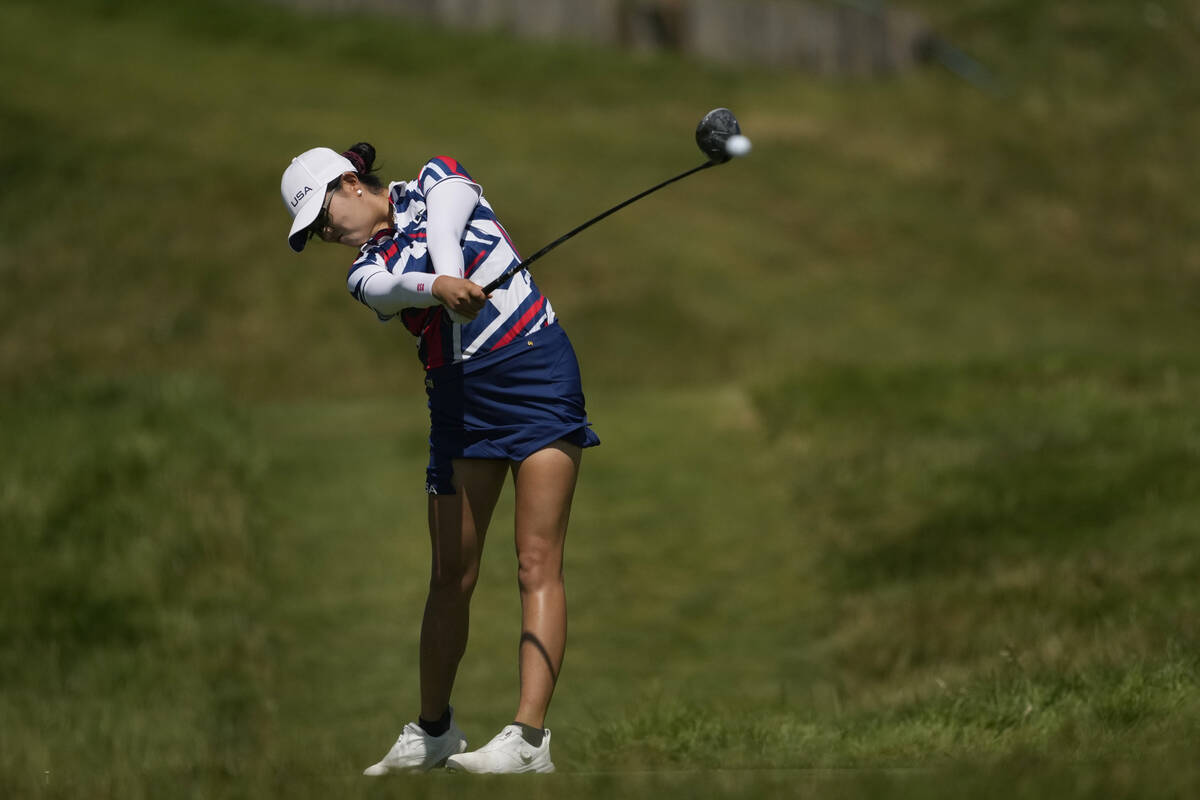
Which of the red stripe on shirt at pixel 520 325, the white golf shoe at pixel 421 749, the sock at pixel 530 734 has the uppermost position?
the red stripe on shirt at pixel 520 325

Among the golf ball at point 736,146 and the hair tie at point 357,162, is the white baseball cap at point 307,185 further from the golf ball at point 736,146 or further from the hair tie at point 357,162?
the golf ball at point 736,146

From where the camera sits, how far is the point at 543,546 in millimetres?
5641

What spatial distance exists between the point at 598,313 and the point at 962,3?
1535cm

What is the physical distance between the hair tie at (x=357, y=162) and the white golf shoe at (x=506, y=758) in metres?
2.08

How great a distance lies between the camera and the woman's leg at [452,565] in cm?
577

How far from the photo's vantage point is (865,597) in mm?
10031

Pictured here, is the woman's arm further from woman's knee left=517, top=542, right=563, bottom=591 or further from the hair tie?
woman's knee left=517, top=542, right=563, bottom=591

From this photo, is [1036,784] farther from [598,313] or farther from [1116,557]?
[598,313]

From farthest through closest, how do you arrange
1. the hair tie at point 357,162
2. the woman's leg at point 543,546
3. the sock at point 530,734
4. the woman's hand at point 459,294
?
the hair tie at point 357,162, the woman's leg at point 543,546, the sock at point 530,734, the woman's hand at point 459,294

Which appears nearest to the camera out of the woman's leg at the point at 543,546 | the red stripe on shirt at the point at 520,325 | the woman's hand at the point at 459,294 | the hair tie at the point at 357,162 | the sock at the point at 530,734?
the woman's hand at the point at 459,294

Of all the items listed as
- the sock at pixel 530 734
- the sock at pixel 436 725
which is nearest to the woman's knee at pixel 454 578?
the sock at pixel 436 725

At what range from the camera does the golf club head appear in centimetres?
570

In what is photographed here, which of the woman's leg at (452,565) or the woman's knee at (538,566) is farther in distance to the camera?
the woman's leg at (452,565)

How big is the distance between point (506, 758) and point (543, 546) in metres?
0.75
